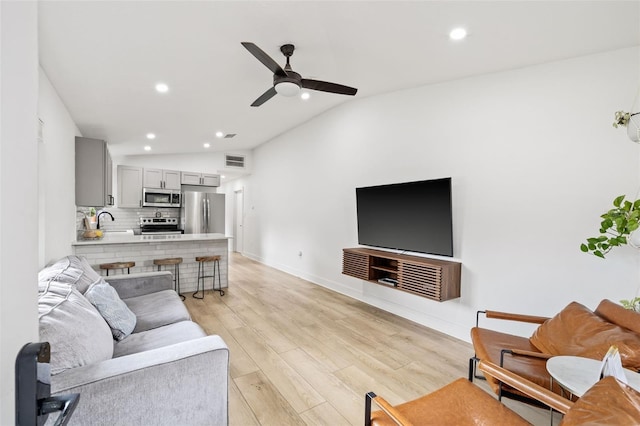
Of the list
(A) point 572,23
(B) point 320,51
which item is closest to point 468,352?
(A) point 572,23

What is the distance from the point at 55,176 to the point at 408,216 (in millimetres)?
3869

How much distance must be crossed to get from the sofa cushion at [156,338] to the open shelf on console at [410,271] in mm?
2218

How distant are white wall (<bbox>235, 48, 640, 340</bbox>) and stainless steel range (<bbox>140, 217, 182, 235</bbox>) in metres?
4.41

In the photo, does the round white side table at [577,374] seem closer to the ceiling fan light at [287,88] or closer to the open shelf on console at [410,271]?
the open shelf on console at [410,271]

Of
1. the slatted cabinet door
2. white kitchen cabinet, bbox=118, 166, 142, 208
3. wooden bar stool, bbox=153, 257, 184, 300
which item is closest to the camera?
the slatted cabinet door

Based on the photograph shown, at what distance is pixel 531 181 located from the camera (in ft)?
8.90

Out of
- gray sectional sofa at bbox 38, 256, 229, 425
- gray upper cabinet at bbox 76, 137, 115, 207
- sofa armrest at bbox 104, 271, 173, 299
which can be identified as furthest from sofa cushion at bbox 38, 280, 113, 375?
gray upper cabinet at bbox 76, 137, 115, 207

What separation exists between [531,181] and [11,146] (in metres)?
3.35

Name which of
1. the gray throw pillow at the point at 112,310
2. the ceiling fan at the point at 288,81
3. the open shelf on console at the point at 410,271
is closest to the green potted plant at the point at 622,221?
the open shelf on console at the point at 410,271

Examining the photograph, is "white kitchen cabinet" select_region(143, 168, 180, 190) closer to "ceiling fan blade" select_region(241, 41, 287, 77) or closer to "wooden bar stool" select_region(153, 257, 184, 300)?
"wooden bar stool" select_region(153, 257, 184, 300)

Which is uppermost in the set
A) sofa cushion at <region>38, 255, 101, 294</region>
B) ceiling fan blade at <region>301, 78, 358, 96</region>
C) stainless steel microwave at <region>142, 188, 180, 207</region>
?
ceiling fan blade at <region>301, 78, 358, 96</region>

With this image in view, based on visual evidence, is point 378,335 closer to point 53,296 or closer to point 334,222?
point 334,222

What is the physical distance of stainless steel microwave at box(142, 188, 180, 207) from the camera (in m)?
6.42

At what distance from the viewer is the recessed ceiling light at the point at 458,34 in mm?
2292
